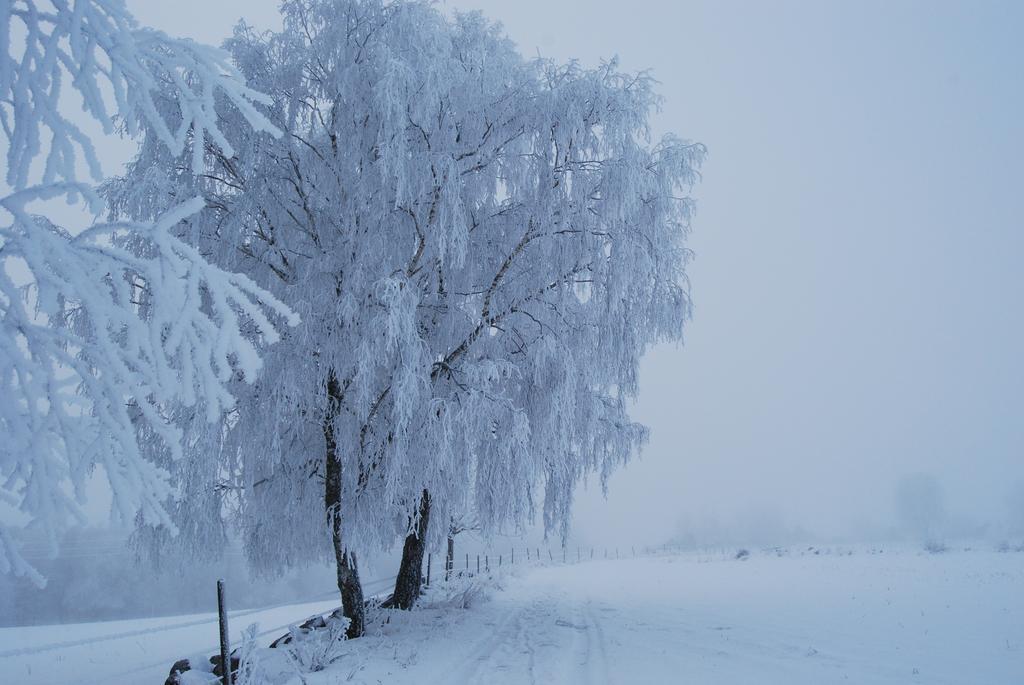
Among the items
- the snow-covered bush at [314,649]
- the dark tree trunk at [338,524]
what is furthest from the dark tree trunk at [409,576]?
the snow-covered bush at [314,649]

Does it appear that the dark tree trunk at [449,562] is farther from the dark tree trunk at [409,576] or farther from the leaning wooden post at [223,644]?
the leaning wooden post at [223,644]

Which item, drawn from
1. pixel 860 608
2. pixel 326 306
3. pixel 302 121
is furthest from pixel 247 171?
pixel 860 608

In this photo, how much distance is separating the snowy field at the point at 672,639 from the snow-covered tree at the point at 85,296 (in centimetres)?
387

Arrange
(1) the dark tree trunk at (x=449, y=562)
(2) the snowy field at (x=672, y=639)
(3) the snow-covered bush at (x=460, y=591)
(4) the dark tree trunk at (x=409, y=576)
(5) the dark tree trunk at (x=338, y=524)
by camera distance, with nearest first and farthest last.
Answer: (2) the snowy field at (x=672, y=639) < (5) the dark tree trunk at (x=338, y=524) < (4) the dark tree trunk at (x=409, y=576) < (3) the snow-covered bush at (x=460, y=591) < (1) the dark tree trunk at (x=449, y=562)

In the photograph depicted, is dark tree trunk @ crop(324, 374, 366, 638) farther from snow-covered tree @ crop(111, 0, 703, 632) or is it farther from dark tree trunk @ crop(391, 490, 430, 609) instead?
dark tree trunk @ crop(391, 490, 430, 609)

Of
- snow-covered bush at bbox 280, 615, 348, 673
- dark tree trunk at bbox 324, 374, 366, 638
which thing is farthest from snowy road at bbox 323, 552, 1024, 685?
dark tree trunk at bbox 324, 374, 366, 638

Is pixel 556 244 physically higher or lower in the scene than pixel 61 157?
higher

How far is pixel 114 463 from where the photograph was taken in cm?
187

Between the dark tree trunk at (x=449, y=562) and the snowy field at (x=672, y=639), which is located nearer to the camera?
the snowy field at (x=672, y=639)

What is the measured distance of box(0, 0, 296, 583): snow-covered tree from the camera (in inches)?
69.0

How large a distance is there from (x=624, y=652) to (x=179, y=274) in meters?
5.87

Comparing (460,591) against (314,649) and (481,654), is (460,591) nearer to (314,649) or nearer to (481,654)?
(481,654)

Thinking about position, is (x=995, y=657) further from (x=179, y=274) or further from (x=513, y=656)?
(x=179, y=274)

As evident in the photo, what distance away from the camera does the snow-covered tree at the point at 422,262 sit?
6.65m
